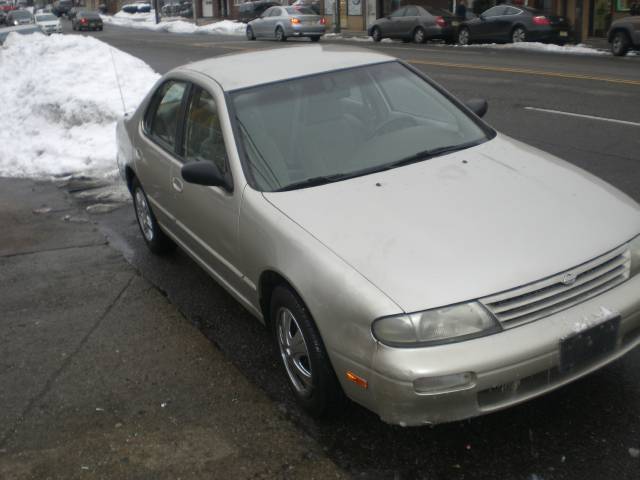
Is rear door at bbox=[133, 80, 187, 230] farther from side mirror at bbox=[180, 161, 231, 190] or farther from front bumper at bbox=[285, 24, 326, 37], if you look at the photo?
front bumper at bbox=[285, 24, 326, 37]

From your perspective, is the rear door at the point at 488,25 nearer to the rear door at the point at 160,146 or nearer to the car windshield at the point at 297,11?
the car windshield at the point at 297,11

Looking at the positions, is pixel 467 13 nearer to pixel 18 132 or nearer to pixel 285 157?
pixel 18 132

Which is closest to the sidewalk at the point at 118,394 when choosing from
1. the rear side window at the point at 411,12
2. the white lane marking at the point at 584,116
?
the white lane marking at the point at 584,116

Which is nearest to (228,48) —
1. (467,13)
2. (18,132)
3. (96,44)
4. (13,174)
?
(467,13)

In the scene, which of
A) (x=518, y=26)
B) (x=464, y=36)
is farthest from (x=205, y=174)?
(x=464, y=36)

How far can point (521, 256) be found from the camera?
10.4 ft

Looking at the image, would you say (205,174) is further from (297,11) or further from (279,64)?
(297,11)

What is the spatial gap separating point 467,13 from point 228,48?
10.2 metres

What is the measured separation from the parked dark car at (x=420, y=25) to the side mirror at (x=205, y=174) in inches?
955

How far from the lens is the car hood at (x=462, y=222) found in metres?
3.11

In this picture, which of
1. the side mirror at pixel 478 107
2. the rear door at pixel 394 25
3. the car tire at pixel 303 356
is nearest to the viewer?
the car tire at pixel 303 356

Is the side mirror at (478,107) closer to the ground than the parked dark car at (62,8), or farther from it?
closer to the ground

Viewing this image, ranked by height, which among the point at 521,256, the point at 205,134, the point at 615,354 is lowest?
the point at 615,354

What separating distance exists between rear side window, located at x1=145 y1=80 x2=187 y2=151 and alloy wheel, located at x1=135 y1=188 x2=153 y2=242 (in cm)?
61
